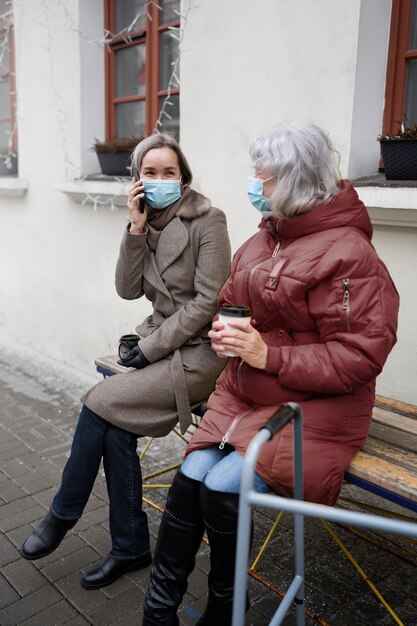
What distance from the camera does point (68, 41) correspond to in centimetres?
489

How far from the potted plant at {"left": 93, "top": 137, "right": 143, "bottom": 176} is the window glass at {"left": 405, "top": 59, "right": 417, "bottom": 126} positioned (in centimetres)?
207

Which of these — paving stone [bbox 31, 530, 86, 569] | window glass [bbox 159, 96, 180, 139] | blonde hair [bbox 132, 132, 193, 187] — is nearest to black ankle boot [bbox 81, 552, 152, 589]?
paving stone [bbox 31, 530, 86, 569]

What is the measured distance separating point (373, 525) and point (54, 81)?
15.5ft

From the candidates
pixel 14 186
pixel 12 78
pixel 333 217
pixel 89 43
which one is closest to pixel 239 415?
pixel 333 217

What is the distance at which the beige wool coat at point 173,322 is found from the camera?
8.50ft

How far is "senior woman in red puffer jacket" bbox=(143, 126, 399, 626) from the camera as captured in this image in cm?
202

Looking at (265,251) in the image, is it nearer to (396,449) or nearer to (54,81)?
(396,449)

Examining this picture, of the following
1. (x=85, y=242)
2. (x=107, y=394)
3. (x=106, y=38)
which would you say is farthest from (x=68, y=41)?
(x=107, y=394)

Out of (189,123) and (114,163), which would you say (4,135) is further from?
(189,123)

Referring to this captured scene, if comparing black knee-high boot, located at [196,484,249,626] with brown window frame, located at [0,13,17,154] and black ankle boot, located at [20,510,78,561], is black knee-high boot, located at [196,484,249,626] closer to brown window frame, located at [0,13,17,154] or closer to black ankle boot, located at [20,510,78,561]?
black ankle boot, located at [20,510,78,561]

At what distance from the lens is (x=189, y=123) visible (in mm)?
3998

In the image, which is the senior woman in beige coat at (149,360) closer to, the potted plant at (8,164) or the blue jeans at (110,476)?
the blue jeans at (110,476)

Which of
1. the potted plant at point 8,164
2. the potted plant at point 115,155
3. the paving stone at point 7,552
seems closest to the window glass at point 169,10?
the potted plant at point 115,155

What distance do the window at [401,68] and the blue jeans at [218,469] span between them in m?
1.93
